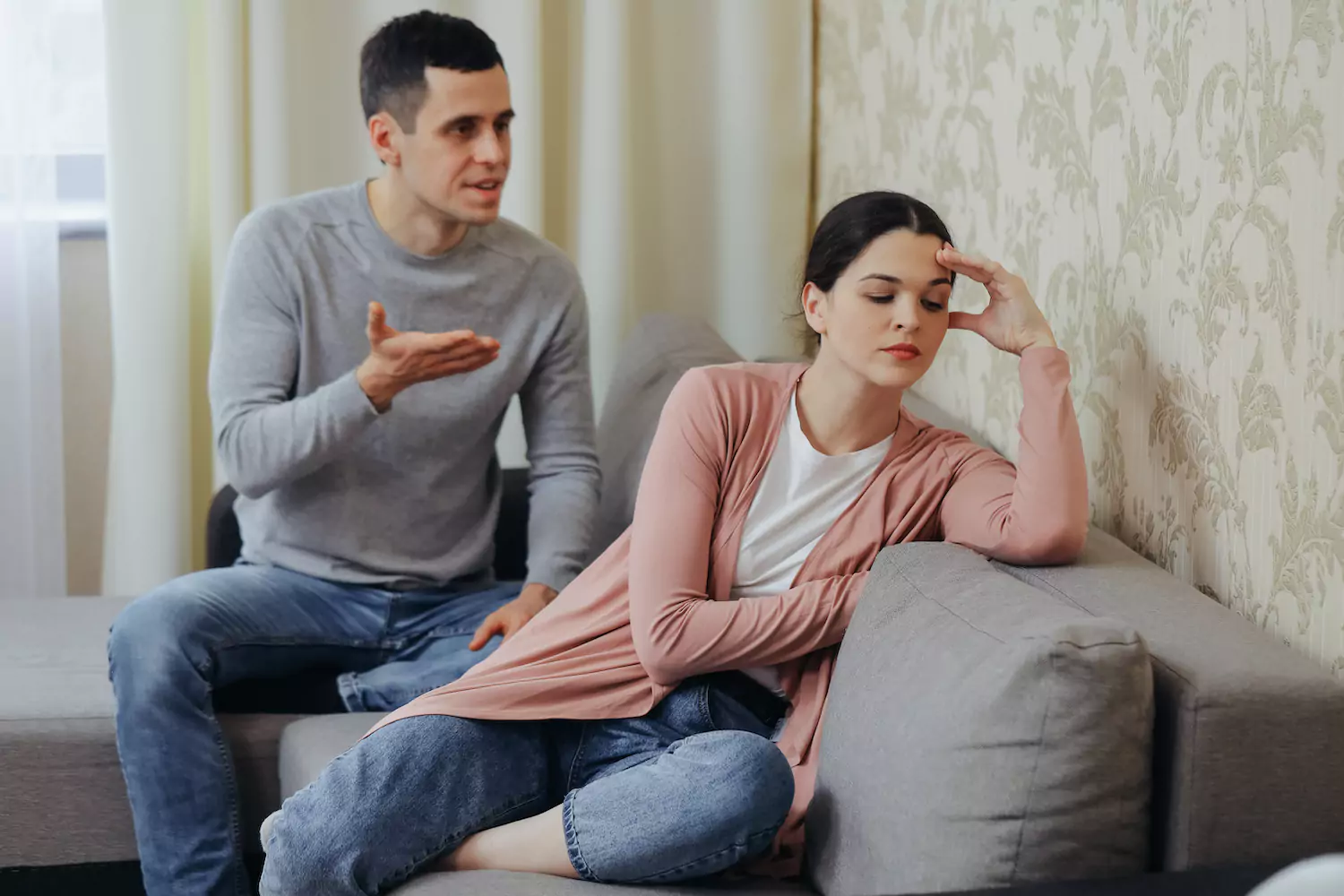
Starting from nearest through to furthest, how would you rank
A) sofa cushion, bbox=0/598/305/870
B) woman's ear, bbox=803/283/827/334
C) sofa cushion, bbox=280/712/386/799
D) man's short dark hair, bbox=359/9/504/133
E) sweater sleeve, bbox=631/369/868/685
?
sweater sleeve, bbox=631/369/868/685 < woman's ear, bbox=803/283/827/334 < sofa cushion, bbox=280/712/386/799 < sofa cushion, bbox=0/598/305/870 < man's short dark hair, bbox=359/9/504/133

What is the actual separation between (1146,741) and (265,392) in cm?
133

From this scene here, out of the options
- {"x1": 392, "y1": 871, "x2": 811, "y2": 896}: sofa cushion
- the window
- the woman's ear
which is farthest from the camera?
the window

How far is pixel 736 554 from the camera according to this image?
1544 mm

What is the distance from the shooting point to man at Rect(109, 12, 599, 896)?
1939mm

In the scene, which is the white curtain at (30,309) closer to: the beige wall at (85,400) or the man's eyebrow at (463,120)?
the beige wall at (85,400)

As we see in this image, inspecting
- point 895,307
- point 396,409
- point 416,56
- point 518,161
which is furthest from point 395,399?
point 895,307

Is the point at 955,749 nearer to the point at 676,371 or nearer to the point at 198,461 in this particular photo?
the point at 676,371

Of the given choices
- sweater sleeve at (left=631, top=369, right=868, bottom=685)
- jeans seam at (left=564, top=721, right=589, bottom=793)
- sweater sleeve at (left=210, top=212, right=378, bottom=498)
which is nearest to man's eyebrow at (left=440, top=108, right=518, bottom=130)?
sweater sleeve at (left=210, top=212, right=378, bottom=498)

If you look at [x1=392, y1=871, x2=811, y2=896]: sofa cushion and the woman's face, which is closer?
[x1=392, y1=871, x2=811, y2=896]: sofa cushion

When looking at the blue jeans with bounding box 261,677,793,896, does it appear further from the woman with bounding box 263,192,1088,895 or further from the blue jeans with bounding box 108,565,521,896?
the blue jeans with bounding box 108,565,521,896

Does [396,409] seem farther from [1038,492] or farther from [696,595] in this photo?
[1038,492]

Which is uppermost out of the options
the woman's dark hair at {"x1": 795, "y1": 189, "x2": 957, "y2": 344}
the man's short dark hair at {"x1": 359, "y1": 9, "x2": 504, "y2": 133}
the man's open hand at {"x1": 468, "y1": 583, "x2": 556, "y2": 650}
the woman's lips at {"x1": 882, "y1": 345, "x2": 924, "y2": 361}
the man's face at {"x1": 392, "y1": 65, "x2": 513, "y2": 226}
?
the man's short dark hair at {"x1": 359, "y1": 9, "x2": 504, "y2": 133}

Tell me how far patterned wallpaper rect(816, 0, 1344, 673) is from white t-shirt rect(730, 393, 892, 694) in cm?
30

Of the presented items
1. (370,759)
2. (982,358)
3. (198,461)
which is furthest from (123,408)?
(982,358)
